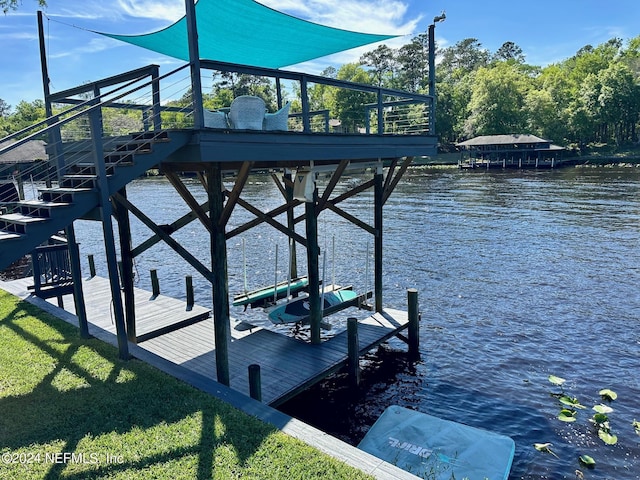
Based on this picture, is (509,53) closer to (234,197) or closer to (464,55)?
(464,55)

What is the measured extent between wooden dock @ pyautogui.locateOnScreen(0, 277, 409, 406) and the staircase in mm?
3096

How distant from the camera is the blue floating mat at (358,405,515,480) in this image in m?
6.68

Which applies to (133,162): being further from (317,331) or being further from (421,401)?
(421,401)

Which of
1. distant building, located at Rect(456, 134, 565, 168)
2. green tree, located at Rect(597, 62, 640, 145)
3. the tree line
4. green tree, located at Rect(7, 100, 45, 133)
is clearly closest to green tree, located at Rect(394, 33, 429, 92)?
the tree line

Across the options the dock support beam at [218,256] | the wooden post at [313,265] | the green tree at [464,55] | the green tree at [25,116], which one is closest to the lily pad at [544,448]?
the wooden post at [313,265]

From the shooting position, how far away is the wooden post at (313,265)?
383 inches

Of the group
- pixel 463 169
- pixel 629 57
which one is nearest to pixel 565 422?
pixel 463 169

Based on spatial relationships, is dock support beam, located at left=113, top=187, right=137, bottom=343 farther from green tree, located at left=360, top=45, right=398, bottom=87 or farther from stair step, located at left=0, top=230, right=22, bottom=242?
green tree, located at left=360, top=45, right=398, bottom=87

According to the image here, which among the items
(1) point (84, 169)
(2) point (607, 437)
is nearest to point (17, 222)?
(1) point (84, 169)

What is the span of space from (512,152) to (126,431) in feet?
242

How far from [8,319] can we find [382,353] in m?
8.73

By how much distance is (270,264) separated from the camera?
2120 cm

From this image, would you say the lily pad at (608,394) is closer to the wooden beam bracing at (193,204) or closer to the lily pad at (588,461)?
the lily pad at (588,461)
